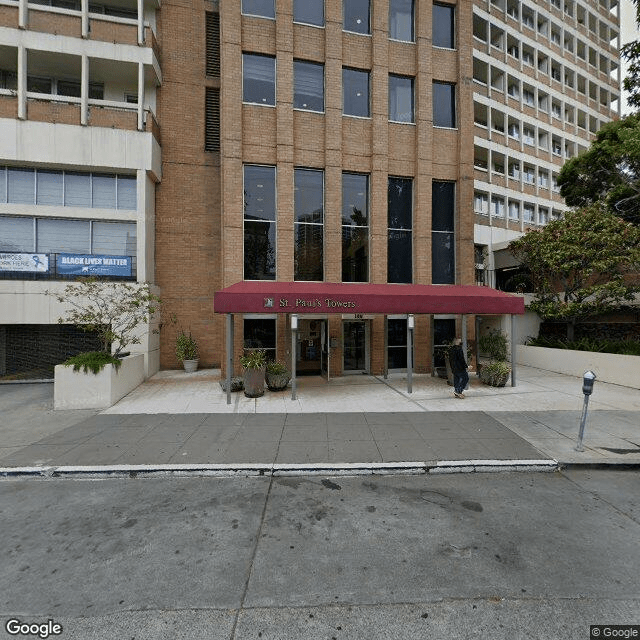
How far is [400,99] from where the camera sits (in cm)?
1449

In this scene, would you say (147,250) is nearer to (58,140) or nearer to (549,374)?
(58,140)

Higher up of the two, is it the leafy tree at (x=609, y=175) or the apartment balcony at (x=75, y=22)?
the apartment balcony at (x=75, y=22)

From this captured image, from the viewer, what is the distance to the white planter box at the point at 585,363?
1189 centimetres

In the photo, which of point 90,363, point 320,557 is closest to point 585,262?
point 320,557

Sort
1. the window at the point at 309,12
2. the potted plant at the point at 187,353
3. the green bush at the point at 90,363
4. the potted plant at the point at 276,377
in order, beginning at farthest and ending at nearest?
the potted plant at the point at 187,353 < the window at the point at 309,12 < the potted plant at the point at 276,377 < the green bush at the point at 90,363

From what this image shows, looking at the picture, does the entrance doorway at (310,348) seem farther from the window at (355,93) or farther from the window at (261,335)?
the window at (355,93)

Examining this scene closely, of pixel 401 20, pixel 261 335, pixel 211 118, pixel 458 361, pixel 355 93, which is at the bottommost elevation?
pixel 458 361

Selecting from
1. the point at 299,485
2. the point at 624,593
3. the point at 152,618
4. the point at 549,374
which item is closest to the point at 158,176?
the point at 299,485

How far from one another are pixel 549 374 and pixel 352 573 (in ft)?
47.5

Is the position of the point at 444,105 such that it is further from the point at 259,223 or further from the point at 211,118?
the point at 211,118

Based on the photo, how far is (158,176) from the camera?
47.8ft

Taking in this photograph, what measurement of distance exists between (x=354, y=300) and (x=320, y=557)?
24.4ft

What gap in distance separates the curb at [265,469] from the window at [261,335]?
7.48 m

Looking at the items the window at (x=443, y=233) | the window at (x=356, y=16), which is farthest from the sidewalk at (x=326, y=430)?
the window at (x=356, y=16)
